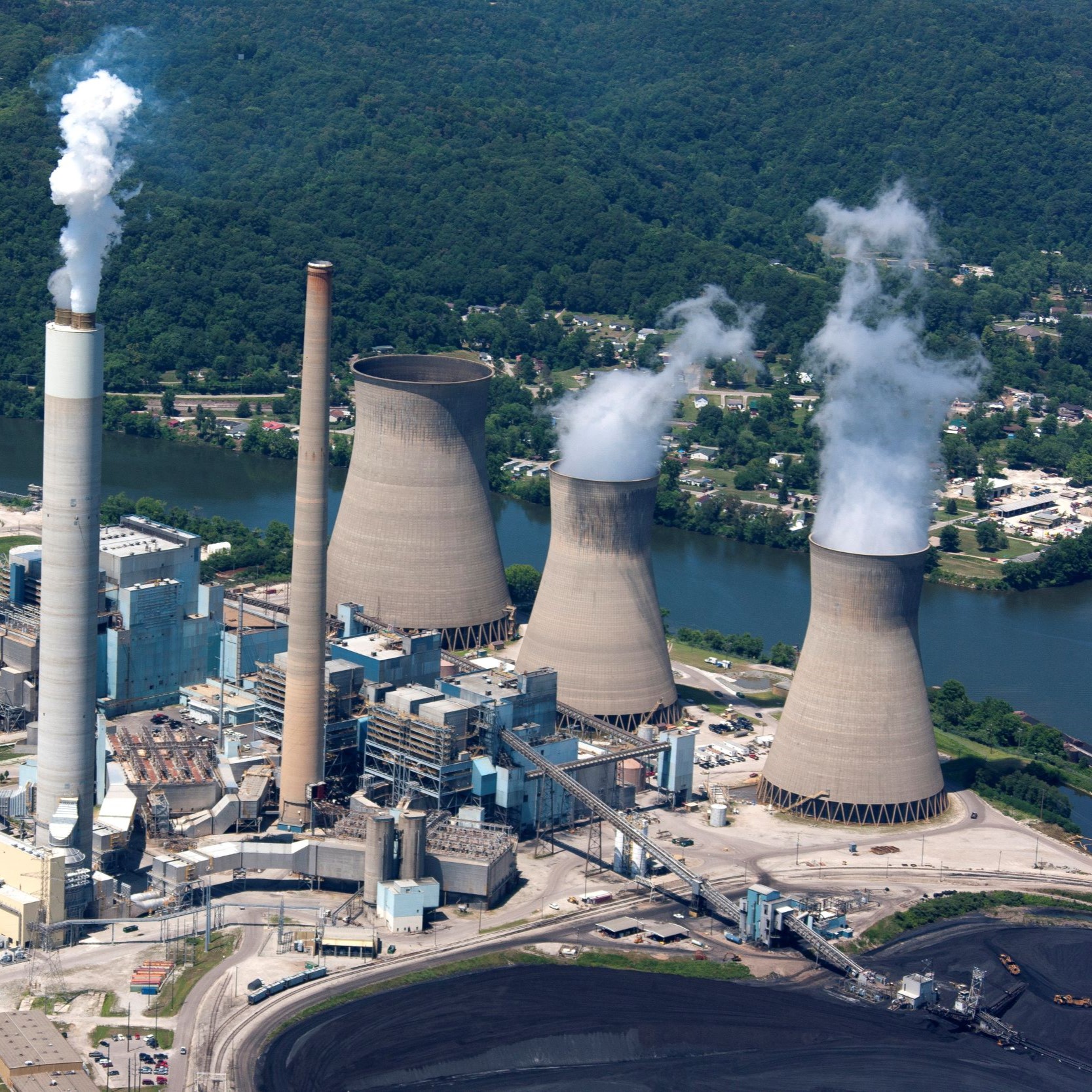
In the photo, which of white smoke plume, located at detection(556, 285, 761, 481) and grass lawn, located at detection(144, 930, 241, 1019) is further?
white smoke plume, located at detection(556, 285, 761, 481)

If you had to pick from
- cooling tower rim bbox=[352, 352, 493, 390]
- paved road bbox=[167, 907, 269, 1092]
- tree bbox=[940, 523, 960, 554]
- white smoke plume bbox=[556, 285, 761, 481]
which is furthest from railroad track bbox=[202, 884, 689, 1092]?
tree bbox=[940, 523, 960, 554]

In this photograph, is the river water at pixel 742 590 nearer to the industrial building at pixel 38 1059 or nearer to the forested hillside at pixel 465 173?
the forested hillside at pixel 465 173

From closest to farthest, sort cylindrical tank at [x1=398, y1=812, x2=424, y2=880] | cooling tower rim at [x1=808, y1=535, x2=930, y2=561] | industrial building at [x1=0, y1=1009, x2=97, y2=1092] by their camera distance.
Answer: industrial building at [x1=0, y1=1009, x2=97, y2=1092] < cylindrical tank at [x1=398, y1=812, x2=424, y2=880] < cooling tower rim at [x1=808, y1=535, x2=930, y2=561]

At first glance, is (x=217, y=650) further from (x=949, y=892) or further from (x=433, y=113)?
(x=433, y=113)

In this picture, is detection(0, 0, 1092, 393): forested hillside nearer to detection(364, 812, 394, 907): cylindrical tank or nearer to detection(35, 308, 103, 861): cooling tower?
detection(35, 308, 103, 861): cooling tower

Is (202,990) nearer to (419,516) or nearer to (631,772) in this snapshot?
(631,772)
